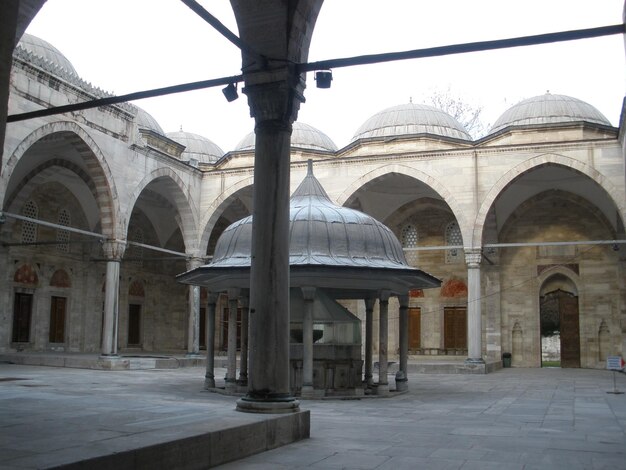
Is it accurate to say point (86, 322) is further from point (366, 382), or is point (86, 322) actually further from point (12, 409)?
point (12, 409)

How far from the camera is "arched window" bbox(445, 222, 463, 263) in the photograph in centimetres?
2434

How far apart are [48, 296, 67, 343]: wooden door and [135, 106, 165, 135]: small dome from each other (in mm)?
7267

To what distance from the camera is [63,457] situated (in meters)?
3.58

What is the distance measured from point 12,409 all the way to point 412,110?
20566 millimetres

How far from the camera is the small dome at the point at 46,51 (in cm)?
2177

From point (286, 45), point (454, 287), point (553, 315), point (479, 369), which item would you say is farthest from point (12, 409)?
point (553, 315)

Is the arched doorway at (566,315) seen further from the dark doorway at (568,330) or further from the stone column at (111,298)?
the stone column at (111,298)

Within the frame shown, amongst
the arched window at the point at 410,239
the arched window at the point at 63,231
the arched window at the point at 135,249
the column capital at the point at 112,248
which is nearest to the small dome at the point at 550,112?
the arched window at the point at 410,239

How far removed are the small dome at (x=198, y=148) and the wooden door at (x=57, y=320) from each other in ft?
30.2

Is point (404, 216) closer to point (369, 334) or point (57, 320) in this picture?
point (57, 320)

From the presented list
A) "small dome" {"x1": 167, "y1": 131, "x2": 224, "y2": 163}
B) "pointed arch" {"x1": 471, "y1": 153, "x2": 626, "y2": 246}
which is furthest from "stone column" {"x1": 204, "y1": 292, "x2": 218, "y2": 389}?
"small dome" {"x1": 167, "y1": 131, "x2": 224, "y2": 163}

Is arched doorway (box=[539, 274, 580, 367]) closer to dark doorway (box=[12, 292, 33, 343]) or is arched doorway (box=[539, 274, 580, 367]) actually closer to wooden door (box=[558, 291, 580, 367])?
wooden door (box=[558, 291, 580, 367])

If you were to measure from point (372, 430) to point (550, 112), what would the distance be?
18.7 meters

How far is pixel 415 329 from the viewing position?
80.5 feet
